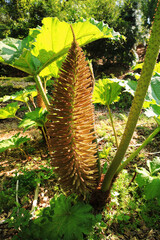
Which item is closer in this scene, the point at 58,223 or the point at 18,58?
the point at 18,58

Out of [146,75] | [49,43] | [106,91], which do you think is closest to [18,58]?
[49,43]

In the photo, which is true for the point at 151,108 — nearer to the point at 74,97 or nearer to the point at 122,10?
the point at 74,97

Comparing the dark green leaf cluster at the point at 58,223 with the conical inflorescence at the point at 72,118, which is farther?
the dark green leaf cluster at the point at 58,223

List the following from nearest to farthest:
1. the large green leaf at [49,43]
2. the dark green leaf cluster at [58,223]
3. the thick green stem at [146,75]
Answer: the thick green stem at [146,75] < the large green leaf at [49,43] < the dark green leaf cluster at [58,223]

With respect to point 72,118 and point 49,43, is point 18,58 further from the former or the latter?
point 72,118


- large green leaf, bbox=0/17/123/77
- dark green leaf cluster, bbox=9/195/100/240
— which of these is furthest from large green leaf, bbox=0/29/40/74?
dark green leaf cluster, bbox=9/195/100/240

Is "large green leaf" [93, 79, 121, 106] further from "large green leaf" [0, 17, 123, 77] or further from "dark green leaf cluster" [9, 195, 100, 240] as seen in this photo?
"dark green leaf cluster" [9, 195, 100, 240]

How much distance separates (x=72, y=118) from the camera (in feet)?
2.93

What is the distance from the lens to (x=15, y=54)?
1181 mm

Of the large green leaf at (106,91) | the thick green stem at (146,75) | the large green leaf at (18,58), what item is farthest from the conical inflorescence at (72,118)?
the large green leaf at (106,91)

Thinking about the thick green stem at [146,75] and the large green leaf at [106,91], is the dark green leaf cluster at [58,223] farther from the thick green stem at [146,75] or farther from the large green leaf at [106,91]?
the large green leaf at [106,91]

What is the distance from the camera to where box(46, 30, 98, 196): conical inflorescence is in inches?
32.7

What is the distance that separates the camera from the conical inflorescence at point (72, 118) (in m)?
0.83

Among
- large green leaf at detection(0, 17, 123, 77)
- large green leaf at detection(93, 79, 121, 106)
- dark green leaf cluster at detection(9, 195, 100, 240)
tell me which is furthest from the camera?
large green leaf at detection(93, 79, 121, 106)
